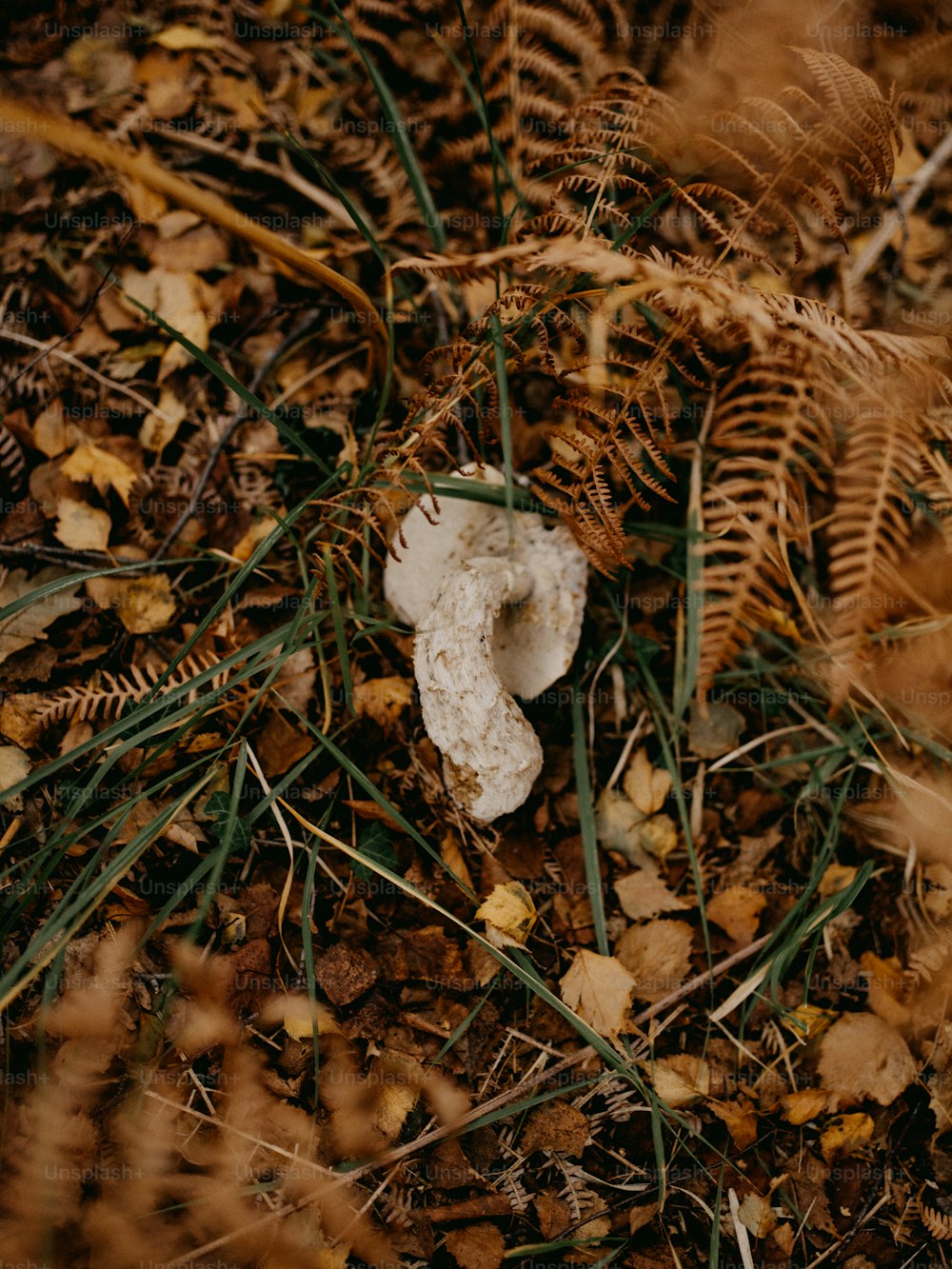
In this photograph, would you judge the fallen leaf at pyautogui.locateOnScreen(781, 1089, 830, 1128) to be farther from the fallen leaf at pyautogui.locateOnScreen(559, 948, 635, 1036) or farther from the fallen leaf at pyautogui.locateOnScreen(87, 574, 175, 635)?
the fallen leaf at pyautogui.locateOnScreen(87, 574, 175, 635)

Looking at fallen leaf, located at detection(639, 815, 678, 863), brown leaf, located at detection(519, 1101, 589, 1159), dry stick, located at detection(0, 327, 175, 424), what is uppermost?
dry stick, located at detection(0, 327, 175, 424)

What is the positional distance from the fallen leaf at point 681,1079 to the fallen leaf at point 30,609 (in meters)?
2.20

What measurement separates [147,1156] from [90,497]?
190 centimetres

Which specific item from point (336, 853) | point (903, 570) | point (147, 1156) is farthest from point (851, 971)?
point (147, 1156)

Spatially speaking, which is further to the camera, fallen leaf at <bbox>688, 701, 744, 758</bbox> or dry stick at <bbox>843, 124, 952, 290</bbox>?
dry stick at <bbox>843, 124, 952, 290</bbox>

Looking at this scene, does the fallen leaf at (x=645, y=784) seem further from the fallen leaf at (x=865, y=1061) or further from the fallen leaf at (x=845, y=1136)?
the fallen leaf at (x=845, y=1136)

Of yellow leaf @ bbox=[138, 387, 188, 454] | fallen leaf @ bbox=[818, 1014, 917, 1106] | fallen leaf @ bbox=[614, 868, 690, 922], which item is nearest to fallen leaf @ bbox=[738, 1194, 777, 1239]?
fallen leaf @ bbox=[818, 1014, 917, 1106]

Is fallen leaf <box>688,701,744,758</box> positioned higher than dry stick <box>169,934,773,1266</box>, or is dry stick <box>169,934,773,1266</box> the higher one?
fallen leaf <box>688,701,744,758</box>

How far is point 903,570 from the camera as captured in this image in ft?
7.59

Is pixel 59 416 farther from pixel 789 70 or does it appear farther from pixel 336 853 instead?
pixel 789 70

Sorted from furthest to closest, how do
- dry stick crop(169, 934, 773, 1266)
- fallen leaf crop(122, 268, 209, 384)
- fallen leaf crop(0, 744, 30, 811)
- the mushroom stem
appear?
fallen leaf crop(122, 268, 209, 384) → fallen leaf crop(0, 744, 30, 811) → the mushroom stem → dry stick crop(169, 934, 773, 1266)

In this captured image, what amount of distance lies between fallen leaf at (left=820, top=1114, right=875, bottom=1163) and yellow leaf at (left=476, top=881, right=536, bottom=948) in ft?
3.36

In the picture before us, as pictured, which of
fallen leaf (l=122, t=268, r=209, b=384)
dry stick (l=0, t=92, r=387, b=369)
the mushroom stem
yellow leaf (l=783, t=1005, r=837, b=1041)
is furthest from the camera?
fallen leaf (l=122, t=268, r=209, b=384)

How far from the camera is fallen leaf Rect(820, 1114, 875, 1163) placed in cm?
220
